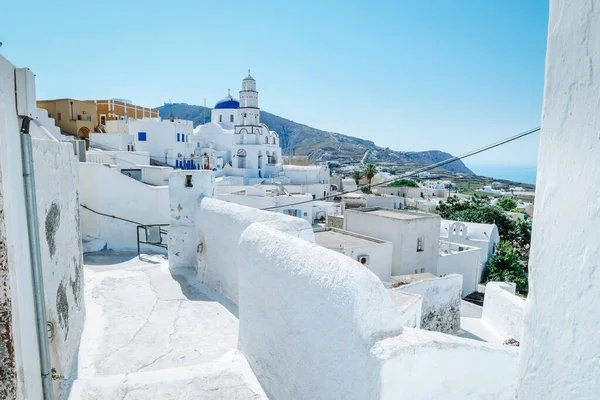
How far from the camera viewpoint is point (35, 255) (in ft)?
10.1

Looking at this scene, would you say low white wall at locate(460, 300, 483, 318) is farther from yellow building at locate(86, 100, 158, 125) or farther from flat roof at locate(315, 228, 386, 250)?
yellow building at locate(86, 100, 158, 125)

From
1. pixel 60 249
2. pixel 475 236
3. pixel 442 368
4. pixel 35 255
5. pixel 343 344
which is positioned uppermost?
pixel 35 255

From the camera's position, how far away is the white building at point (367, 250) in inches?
635

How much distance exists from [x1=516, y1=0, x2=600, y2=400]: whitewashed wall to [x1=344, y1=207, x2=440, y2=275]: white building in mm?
17040

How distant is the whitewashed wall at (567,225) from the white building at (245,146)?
123ft

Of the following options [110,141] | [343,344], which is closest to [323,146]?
[110,141]

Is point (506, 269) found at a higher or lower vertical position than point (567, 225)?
lower

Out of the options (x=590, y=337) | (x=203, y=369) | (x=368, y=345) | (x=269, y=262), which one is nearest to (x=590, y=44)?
(x=590, y=337)

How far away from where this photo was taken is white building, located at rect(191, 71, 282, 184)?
135ft

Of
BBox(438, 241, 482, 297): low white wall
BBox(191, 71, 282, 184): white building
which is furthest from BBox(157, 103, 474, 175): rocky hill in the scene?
BBox(438, 241, 482, 297): low white wall

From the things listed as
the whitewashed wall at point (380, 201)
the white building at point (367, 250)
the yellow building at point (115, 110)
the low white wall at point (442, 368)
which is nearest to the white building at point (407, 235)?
the white building at point (367, 250)

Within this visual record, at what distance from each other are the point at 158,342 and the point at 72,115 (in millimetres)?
28137

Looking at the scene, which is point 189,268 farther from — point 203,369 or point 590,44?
point 590,44

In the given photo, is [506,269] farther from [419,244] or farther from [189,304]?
[189,304]
